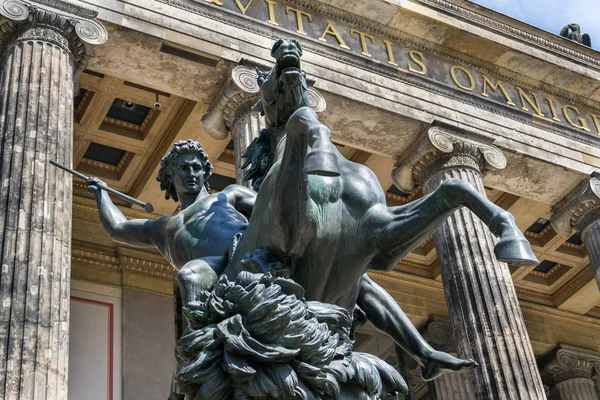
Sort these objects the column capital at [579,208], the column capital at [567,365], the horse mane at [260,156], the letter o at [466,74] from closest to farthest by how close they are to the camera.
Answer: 1. the horse mane at [260,156]
2. the letter o at [466,74]
3. the column capital at [579,208]
4. the column capital at [567,365]

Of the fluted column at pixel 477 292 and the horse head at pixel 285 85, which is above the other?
the fluted column at pixel 477 292

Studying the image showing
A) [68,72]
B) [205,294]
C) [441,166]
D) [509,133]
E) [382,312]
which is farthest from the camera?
[509,133]

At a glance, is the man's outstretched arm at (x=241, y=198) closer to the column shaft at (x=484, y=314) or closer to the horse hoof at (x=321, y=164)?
the horse hoof at (x=321, y=164)

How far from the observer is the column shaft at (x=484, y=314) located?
1281 centimetres

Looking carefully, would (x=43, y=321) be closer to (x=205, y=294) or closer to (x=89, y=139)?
(x=205, y=294)

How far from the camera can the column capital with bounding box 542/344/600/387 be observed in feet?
73.2

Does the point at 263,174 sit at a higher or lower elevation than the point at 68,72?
lower

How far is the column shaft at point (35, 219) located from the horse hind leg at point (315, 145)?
625 centimetres

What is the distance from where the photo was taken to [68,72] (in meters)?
11.8

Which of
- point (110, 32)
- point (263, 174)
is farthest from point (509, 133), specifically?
point (263, 174)

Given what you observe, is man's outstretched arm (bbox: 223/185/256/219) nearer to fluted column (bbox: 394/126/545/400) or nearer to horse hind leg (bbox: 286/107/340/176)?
horse hind leg (bbox: 286/107/340/176)

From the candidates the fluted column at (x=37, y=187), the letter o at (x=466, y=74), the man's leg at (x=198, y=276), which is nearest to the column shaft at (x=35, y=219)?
the fluted column at (x=37, y=187)

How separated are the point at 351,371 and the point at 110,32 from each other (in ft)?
35.4

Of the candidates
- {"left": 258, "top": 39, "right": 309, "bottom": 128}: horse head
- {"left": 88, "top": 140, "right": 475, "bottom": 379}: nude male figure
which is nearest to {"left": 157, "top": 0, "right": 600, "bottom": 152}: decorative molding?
{"left": 88, "top": 140, "right": 475, "bottom": 379}: nude male figure
